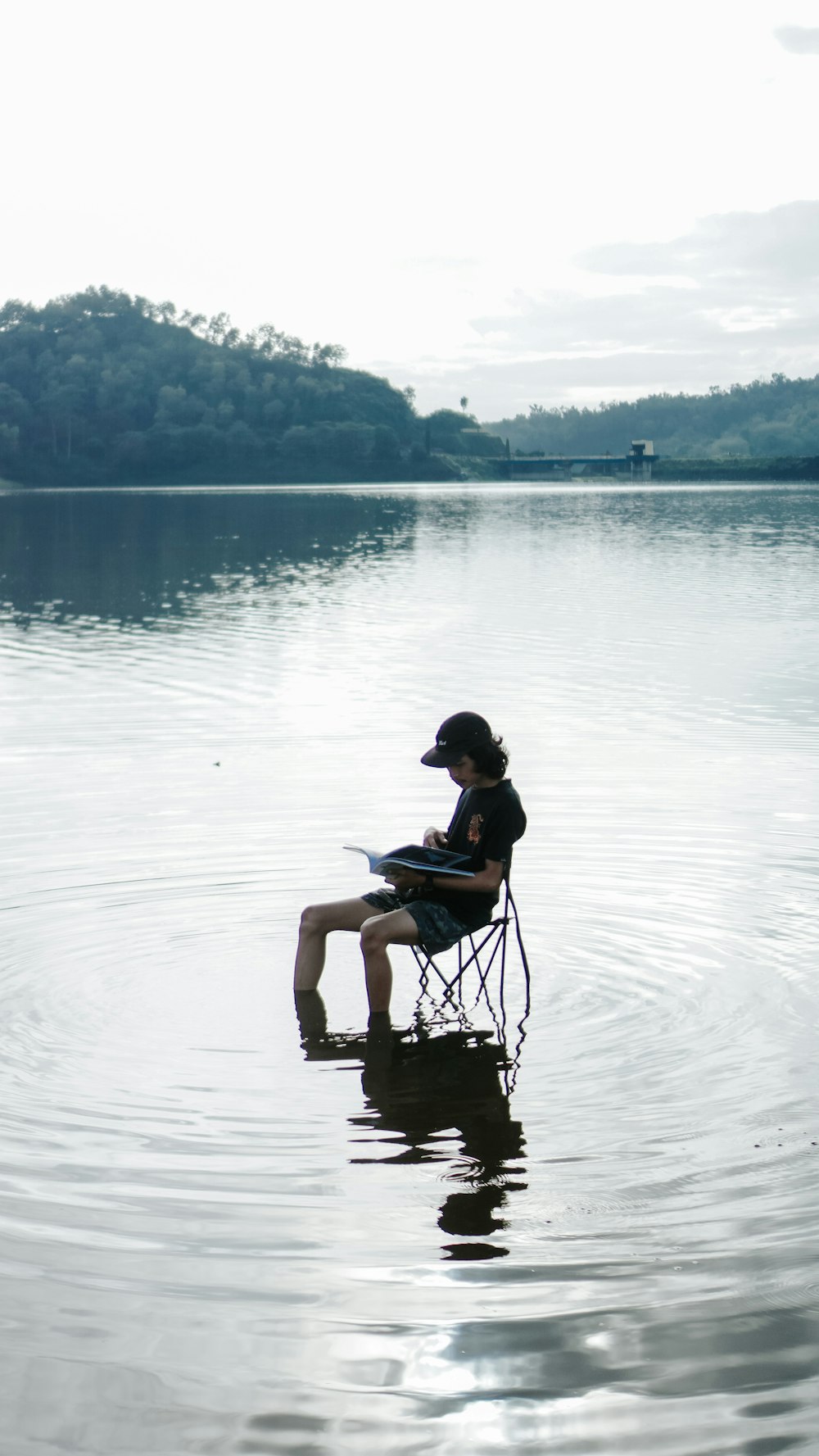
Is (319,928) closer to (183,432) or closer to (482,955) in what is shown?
(482,955)

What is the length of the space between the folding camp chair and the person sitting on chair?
95 millimetres

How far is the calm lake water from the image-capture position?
377cm

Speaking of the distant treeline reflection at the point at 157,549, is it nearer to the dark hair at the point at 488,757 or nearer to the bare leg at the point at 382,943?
the bare leg at the point at 382,943

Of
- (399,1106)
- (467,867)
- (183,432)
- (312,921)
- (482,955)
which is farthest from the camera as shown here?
(183,432)

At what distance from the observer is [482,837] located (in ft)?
21.7

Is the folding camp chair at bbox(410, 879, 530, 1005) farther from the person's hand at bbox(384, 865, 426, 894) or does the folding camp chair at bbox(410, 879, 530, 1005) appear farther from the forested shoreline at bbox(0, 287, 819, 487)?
the forested shoreline at bbox(0, 287, 819, 487)

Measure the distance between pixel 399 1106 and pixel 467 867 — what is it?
1.14 metres

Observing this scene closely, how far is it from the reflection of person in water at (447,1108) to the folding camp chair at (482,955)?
0.91ft

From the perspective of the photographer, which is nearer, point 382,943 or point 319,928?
point 382,943

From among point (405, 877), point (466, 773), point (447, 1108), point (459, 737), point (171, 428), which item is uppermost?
point (171, 428)

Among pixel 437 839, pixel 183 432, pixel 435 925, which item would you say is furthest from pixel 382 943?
pixel 183 432

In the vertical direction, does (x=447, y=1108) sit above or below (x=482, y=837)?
below

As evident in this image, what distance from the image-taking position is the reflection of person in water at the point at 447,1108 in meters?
4.89

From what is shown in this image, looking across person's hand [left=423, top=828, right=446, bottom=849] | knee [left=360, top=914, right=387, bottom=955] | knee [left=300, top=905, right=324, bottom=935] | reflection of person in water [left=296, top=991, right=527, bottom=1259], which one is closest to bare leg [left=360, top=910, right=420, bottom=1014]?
knee [left=360, top=914, right=387, bottom=955]
